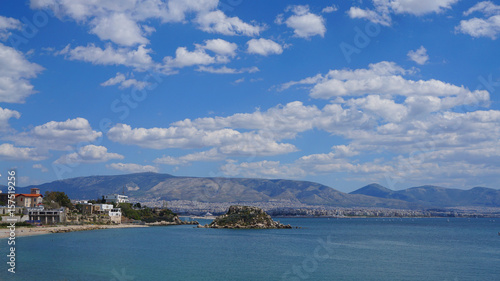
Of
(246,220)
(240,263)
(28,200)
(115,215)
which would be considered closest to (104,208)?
(115,215)

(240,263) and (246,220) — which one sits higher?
(240,263)

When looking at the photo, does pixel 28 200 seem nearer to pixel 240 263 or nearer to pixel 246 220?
pixel 246 220

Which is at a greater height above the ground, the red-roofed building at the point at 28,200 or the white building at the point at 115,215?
the red-roofed building at the point at 28,200

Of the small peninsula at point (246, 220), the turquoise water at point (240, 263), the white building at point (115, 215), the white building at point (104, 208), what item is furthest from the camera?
the white building at point (104, 208)

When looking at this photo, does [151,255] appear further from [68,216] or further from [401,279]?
[68,216]

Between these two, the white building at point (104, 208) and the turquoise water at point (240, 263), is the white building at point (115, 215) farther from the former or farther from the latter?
the turquoise water at point (240, 263)

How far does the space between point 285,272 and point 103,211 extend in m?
107

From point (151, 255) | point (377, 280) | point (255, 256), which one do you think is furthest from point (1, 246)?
point (377, 280)

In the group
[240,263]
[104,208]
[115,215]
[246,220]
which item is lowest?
[246,220]

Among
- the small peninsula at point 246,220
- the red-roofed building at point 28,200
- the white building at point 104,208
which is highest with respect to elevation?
the red-roofed building at point 28,200

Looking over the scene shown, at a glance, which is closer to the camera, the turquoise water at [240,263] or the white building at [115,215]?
the turquoise water at [240,263]

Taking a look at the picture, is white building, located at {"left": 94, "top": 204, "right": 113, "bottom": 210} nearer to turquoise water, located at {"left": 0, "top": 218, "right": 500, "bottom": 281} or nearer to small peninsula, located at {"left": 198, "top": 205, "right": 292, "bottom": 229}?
small peninsula, located at {"left": 198, "top": 205, "right": 292, "bottom": 229}

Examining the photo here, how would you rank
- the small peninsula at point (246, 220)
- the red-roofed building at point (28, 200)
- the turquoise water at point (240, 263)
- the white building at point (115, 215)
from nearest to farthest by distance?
the turquoise water at point (240, 263), the red-roofed building at point (28, 200), the small peninsula at point (246, 220), the white building at point (115, 215)

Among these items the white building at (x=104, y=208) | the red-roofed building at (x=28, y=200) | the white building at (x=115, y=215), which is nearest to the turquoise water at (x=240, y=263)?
the red-roofed building at (x=28, y=200)
